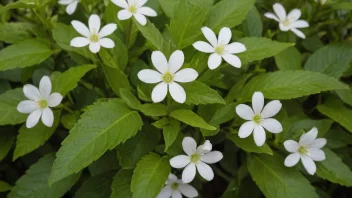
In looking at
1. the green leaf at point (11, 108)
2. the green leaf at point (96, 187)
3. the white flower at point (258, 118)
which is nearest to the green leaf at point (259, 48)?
the white flower at point (258, 118)

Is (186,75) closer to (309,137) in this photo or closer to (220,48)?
(220,48)

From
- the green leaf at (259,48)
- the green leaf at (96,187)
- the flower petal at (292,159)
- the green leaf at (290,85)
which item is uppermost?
the green leaf at (259,48)

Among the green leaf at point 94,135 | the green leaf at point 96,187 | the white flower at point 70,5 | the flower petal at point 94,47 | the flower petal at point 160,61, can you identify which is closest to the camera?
the green leaf at point 94,135

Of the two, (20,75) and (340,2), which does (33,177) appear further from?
(340,2)

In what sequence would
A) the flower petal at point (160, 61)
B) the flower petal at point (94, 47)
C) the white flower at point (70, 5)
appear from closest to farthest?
1. the flower petal at point (160, 61)
2. the flower petal at point (94, 47)
3. the white flower at point (70, 5)

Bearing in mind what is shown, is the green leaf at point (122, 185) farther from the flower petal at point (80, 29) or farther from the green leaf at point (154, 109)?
the flower petal at point (80, 29)

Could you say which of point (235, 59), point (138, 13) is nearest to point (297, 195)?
point (235, 59)

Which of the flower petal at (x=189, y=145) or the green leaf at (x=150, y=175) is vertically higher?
the flower petal at (x=189, y=145)

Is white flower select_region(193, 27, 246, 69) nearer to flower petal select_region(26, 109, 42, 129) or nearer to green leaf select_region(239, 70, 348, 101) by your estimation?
→ green leaf select_region(239, 70, 348, 101)
